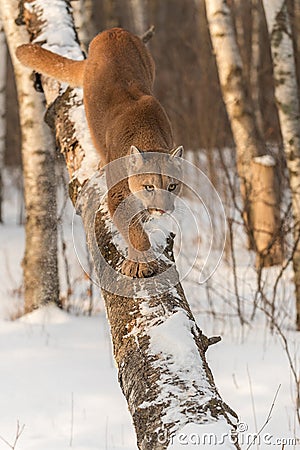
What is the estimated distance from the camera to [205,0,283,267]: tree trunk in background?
650 centimetres

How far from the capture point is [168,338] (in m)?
2.75

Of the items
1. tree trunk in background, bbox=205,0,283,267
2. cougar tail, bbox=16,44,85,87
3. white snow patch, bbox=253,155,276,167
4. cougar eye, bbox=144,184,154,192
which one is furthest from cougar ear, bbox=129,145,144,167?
white snow patch, bbox=253,155,276,167

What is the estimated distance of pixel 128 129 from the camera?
3391 mm

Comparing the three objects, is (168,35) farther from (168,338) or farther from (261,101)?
(168,338)

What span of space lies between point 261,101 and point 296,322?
8.57m

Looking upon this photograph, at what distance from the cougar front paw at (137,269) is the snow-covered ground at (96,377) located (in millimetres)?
820

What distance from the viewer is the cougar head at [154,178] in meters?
3.07

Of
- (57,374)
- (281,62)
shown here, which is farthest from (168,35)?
(57,374)

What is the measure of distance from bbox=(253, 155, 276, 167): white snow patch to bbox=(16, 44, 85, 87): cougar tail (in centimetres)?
296

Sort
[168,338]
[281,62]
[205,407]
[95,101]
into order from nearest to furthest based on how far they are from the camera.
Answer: [205,407], [168,338], [95,101], [281,62]

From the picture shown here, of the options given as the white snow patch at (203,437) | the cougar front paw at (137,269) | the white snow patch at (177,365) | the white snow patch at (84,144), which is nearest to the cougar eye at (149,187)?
the cougar front paw at (137,269)

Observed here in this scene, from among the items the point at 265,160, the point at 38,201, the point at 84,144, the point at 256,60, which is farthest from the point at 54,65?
the point at 256,60

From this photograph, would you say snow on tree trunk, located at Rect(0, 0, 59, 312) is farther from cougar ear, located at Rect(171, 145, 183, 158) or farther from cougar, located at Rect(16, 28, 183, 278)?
cougar ear, located at Rect(171, 145, 183, 158)

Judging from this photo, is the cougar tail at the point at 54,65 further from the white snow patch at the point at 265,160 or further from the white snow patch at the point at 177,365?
the white snow patch at the point at 265,160
